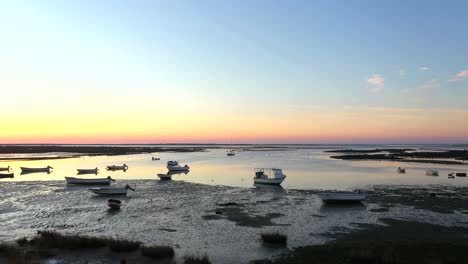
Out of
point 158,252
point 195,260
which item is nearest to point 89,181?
point 158,252

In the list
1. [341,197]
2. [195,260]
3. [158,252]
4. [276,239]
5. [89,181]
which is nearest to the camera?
[195,260]

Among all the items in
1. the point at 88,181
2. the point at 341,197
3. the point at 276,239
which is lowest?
the point at 276,239

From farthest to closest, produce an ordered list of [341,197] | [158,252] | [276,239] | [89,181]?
[89,181] < [341,197] < [276,239] < [158,252]

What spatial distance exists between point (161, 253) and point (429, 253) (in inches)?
439

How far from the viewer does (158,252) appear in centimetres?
1705

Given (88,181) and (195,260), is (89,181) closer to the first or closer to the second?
(88,181)

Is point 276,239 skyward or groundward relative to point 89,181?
groundward

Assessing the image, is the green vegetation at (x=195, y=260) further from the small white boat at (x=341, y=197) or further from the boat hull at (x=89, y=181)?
the boat hull at (x=89, y=181)

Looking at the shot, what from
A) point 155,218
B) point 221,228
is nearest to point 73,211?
point 155,218

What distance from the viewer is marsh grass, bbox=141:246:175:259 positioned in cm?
1692

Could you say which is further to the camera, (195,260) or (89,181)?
(89,181)

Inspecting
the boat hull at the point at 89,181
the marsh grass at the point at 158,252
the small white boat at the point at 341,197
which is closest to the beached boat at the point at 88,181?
the boat hull at the point at 89,181

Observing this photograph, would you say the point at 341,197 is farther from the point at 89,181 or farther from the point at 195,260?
the point at 89,181

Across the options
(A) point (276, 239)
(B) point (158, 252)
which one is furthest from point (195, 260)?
(A) point (276, 239)
